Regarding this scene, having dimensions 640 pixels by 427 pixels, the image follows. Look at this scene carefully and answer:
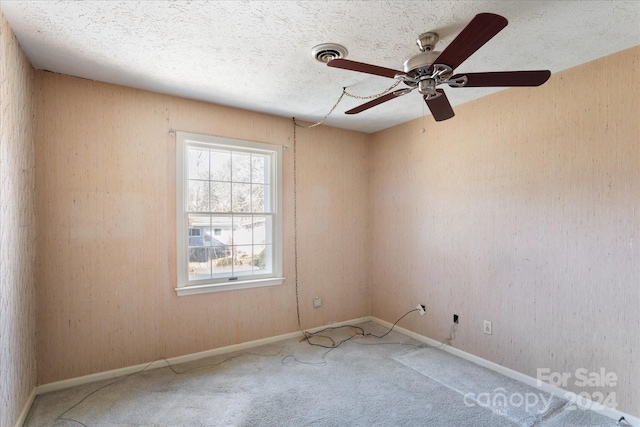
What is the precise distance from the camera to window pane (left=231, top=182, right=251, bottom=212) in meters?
3.49

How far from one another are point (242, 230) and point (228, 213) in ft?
0.80

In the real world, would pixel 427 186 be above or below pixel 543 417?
above

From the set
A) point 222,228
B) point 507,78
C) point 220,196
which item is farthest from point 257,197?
point 507,78

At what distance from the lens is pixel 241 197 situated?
354 cm

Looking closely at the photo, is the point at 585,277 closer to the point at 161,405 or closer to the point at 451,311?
the point at 451,311

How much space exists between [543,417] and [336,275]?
2389 mm

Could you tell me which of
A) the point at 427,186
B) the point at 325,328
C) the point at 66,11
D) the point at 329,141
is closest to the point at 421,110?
the point at 427,186

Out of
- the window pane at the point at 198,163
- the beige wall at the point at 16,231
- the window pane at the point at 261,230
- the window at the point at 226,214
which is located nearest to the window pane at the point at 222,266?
the window at the point at 226,214

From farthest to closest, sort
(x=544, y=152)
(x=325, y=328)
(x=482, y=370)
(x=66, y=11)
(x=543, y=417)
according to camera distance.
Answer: (x=325, y=328) < (x=482, y=370) < (x=544, y=152) < (x=543, y=417) < (x=66, y=11)

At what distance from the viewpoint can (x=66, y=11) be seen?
6.01 ft

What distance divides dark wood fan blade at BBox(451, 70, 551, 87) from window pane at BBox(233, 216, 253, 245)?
8.05ft

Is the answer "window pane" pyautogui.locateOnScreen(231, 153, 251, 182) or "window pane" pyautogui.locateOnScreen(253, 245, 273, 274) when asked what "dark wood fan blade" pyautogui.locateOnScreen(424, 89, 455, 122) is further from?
"window pane" pyautogui.locateOnScreen(253, 245, 273, 274)

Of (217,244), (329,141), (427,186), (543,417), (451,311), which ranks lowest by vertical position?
(543,417)

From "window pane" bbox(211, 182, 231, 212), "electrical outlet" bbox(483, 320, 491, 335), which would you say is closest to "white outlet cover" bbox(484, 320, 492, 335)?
"electrical outlet" bbox(483, 320, 491, 335)
